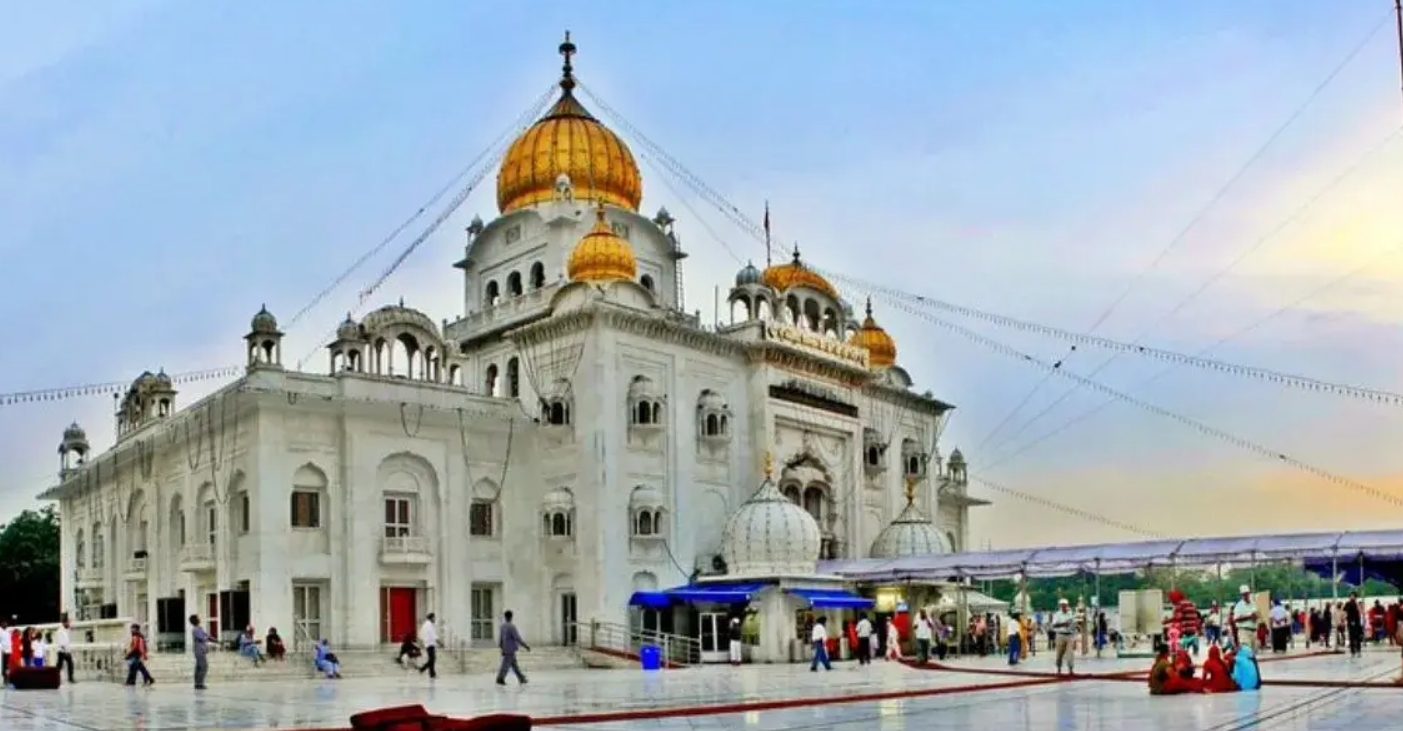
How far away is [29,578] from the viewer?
2530 inches

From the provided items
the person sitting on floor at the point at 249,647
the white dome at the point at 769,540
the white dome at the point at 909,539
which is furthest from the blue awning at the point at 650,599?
the person sitting on floor at the point at 249,647

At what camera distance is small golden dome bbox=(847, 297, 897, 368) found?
57.2 metres

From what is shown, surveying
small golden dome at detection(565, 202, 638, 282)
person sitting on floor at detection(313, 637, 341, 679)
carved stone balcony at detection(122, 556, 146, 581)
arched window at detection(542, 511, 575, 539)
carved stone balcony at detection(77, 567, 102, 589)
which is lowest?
person sitting on floor at detection(313, 637, 341, 679)

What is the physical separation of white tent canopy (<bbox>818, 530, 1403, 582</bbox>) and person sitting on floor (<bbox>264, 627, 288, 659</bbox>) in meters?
15.1

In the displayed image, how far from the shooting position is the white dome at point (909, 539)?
4884 centimetres

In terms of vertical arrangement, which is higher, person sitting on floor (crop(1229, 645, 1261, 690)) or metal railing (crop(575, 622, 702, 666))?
person sitting on floor (crop(1229, 645, 1261, 690))

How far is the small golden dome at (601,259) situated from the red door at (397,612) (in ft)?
32.8

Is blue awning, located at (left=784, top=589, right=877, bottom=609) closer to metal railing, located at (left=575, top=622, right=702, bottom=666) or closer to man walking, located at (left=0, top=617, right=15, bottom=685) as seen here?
metal railing, located at (left=575, top=622, right=702, bottom=666)

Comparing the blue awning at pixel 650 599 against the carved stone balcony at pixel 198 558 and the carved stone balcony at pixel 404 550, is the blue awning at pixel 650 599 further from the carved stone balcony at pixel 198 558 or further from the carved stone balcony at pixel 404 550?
the carved stone balcony at pixel 198 558

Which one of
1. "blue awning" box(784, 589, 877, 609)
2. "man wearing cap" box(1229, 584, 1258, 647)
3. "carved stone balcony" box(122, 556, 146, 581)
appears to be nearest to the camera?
"man wearing cap" box(1229, 584, 1258, 647)

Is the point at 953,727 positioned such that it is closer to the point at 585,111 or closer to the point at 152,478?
the point at 152,478

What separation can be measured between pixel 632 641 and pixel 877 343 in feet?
68.0

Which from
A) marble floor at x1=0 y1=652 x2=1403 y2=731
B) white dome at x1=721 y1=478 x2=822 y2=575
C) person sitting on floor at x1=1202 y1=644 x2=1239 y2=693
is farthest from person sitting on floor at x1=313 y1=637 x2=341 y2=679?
person sitting on floor at x1=1202 y1=644 x2=1239 y2=693

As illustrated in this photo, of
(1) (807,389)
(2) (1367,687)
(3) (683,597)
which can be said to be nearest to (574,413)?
(3) (683,597)
